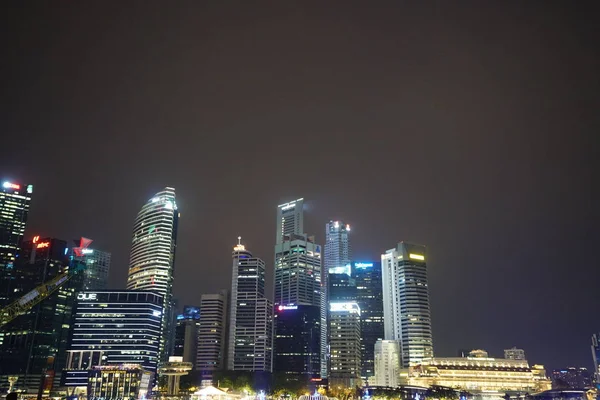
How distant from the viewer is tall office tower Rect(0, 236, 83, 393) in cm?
17088

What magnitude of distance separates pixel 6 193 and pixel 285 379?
126m

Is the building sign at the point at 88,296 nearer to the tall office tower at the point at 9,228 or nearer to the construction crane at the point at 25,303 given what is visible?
the tall office tower at the point at 9,228

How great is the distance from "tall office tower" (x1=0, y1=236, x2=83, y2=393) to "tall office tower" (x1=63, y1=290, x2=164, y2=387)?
822 cm

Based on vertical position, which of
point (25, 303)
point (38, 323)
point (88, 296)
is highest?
point (88, 296)

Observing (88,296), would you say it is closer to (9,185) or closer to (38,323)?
(38,323)

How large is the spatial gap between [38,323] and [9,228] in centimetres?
3816

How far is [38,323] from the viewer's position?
181500mm

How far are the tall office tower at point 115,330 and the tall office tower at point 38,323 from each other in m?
8.22

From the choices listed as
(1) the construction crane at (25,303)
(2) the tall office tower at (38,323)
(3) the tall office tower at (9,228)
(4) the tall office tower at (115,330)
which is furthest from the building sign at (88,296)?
(1) the construction crane at (25,303)

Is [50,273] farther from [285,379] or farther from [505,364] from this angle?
[505,364]

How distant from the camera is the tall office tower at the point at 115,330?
567 feet

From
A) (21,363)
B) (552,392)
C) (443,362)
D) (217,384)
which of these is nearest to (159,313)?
(217,384)

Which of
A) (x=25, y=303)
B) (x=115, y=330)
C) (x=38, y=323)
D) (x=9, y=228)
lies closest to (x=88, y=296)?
(x=115, y=330)

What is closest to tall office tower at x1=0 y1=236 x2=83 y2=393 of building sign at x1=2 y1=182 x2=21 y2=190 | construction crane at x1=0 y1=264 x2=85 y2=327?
building sign at x1=2 y1=182 x2=21 y2=190
